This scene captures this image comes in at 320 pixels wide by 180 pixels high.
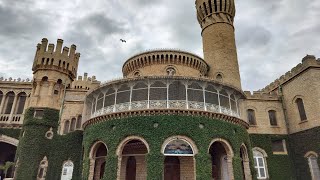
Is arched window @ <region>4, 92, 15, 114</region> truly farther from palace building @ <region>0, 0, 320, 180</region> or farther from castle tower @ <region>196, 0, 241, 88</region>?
castle tower @ <region>196, 0, 241, 88</region>

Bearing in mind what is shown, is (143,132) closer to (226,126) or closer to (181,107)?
(181,107)

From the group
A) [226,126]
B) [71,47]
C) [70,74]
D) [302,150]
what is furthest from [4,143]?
[302,150]

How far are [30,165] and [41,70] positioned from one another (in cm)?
1209

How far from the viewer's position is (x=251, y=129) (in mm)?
31016

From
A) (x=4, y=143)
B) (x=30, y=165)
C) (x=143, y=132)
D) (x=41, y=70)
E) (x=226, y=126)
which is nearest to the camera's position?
(x=143, y=132)

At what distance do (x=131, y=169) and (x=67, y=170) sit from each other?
8.73m

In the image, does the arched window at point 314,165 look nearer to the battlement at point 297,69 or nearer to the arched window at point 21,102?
the battlement at point 297,69

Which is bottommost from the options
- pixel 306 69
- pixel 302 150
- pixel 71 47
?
A: pixel 302 150

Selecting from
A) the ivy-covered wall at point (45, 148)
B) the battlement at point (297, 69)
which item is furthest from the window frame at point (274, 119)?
the ivy-covered wall at point (45, 148)

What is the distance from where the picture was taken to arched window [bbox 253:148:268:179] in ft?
93.5

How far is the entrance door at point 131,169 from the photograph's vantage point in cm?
2316

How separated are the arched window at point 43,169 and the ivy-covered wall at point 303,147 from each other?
28835 millimetres

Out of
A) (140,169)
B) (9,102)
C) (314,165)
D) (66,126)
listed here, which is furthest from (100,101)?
(314,165)

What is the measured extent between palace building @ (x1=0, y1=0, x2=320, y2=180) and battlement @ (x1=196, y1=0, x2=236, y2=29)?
0.14 meters
